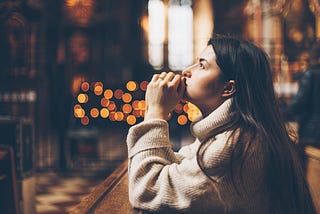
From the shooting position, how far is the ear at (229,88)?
1.35 meters

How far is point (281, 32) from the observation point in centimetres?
1245

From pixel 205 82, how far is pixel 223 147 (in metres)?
0.22

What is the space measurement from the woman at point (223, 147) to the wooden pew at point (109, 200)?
0.08 metres

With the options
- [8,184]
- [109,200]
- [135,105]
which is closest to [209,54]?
[109,200]

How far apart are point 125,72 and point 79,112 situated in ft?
21.6

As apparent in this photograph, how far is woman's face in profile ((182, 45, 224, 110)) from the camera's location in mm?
1368

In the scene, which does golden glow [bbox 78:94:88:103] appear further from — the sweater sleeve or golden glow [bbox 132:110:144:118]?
the sweater sleeve

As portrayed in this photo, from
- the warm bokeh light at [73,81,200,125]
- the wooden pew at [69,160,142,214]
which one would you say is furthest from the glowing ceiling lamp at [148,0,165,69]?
the wooden pew at [69,160,142,214]

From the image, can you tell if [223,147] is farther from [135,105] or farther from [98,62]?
[98,62]

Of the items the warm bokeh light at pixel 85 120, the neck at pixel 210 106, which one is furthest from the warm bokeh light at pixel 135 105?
the neck at pixel 210 106

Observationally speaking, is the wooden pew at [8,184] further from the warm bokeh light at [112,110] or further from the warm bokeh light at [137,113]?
the warm bokeh light at [137,113]

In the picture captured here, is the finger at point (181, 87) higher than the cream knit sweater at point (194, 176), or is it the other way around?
the finger at point (181, 87)

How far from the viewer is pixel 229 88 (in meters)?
1.36

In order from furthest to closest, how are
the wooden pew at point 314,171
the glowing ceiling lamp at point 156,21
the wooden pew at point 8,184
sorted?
the glowing ceiling lamp at point 156,21, the wooden pew at point 8,184, the wooden pew at point 314,171
